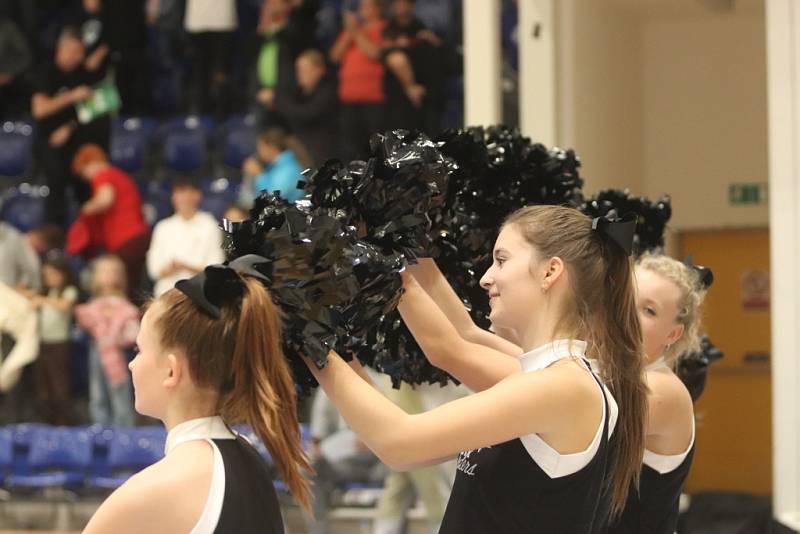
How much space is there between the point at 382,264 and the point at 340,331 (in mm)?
110

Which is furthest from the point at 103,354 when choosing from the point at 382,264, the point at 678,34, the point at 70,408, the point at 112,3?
the point at 382,264

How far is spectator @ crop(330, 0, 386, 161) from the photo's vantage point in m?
7.41

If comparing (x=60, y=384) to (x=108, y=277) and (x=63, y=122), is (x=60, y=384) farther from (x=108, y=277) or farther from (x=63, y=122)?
(x=63, y=122)

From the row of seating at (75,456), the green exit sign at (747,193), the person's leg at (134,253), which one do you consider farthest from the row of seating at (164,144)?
the green exit sign at (747,193)

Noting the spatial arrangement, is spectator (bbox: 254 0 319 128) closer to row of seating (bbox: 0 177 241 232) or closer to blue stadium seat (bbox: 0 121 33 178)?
row of seating (bbox: 0 177 241 232)

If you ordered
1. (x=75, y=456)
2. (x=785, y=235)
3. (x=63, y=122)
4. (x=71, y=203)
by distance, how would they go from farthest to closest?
1. (x=71, y=203)
2. (x=63, y=122)
3. (x=75, y=456)
4. (x=785, y=235)

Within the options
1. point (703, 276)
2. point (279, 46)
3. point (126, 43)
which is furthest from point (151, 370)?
point (126, 43)

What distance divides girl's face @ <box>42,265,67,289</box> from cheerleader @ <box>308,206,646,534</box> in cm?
597

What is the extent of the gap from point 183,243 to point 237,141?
128 centimetres

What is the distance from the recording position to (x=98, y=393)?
738cm

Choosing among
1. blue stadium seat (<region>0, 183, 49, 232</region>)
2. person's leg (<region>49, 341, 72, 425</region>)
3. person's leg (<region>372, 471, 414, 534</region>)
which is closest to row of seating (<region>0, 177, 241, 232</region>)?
blue stadium seat (<region>0, 183, 49, 232</region>)

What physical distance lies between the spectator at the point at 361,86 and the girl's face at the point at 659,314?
492 cm

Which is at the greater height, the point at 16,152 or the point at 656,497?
the point at 16,152

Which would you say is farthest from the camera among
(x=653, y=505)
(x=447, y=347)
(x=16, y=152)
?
(x=16, y=152)
